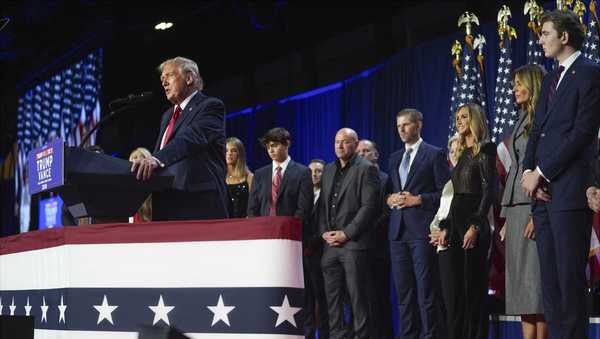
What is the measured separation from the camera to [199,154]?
3.72 metres

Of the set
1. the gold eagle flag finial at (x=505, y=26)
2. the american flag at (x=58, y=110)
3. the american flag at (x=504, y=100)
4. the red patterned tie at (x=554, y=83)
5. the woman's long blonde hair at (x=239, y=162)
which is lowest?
the red patterned tie at (x=554, y=83)

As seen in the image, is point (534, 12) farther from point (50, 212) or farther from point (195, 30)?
point (50, 212)

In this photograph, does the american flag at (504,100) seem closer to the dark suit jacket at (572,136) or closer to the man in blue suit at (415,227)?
the man in blue suit at (415,227)

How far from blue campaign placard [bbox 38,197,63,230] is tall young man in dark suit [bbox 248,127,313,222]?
5.80 meters

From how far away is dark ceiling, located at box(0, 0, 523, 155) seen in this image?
9424 mm

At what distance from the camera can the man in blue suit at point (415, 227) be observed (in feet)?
18.3

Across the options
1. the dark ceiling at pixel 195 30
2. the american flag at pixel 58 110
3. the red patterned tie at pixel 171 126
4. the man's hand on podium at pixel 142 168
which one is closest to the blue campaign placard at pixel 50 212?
the american flag at pixel 58 110

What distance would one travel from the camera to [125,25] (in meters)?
10.5

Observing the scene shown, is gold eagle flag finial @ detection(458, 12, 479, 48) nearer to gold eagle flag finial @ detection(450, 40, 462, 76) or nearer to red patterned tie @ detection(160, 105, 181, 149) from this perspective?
gold eagle flag finial @ detection(450, 40, 462, 76)

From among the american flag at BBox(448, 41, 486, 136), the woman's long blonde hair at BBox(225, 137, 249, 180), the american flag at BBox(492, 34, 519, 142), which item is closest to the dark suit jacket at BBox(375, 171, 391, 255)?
the american flag at BBox(448, 41, 486, 136)

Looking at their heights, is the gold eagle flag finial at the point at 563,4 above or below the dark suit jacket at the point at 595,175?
above

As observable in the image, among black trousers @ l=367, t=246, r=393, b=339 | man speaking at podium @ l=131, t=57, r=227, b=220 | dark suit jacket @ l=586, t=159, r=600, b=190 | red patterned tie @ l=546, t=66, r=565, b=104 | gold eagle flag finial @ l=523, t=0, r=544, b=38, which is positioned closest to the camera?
man speaking at podium @ l=131, t=57, r=227, b=220

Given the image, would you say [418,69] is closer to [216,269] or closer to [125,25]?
[125,25]

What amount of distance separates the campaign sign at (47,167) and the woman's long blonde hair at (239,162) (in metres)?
3.34
